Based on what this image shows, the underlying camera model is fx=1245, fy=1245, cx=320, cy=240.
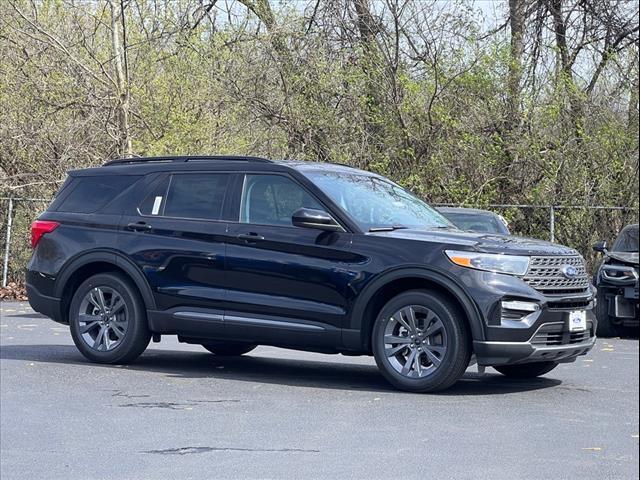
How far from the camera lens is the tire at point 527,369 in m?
10.7

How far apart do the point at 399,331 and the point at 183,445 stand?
2690 mm

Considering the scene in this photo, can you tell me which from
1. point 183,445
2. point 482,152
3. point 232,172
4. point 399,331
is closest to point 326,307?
point 399,331

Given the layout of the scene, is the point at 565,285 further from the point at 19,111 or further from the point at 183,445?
the point at 19,111

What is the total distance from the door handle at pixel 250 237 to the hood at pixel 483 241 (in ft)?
3.40

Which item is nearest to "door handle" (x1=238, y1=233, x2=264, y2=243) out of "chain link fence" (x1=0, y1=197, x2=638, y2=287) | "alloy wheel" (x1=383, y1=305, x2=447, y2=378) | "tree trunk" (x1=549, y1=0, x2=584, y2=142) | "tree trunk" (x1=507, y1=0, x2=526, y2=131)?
"alloy wheel" (x1=383, y1=305, x2=447, y2=378)

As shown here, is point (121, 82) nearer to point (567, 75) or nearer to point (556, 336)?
point (567, 75)

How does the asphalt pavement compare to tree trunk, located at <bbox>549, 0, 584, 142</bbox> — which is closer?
the asphalt pavement

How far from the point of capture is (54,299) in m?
11.6

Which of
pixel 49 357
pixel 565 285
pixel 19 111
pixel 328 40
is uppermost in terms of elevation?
pixel 328 40

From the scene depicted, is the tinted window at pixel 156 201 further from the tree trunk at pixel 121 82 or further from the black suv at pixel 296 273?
the tree trunk at pixel 121 82

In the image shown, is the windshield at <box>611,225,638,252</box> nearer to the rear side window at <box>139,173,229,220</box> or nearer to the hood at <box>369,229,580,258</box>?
the hood at <box>369,229,580,258</box>

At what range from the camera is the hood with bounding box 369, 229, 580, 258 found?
9586 millimetres

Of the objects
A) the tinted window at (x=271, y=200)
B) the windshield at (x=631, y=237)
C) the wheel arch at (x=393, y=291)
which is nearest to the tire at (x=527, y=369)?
the wheel arch at (x=393, y=291)

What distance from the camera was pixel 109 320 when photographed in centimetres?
1122
